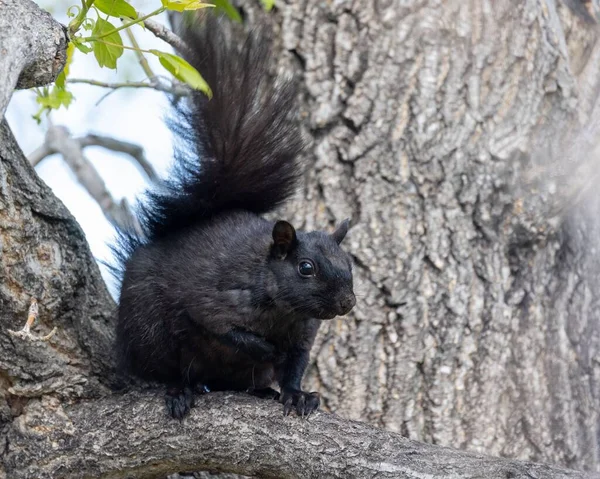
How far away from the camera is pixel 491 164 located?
2.76m

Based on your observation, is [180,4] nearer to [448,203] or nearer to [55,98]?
[55,98]

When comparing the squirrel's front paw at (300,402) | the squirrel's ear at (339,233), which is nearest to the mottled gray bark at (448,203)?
the squirrel's ear at (339,233)

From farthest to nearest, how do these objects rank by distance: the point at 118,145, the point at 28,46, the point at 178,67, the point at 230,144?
the point at 118,145
the point at 230,144
the point at 178,67
the point at 28,46

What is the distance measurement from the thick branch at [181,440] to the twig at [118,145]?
1.33 metres

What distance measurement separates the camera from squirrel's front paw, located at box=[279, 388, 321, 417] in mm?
2061

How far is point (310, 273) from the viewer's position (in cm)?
215

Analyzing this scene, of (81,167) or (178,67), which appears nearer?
(178,67)

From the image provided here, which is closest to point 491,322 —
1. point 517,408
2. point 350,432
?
point 517,408

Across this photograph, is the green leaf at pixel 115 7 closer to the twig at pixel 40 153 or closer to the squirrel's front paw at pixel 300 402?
the squirrel's front paw at pixel 300 402

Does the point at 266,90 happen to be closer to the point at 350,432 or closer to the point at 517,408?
the point at 350,432

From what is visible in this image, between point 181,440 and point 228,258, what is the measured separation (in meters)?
0.50

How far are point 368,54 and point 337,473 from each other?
1.44 m

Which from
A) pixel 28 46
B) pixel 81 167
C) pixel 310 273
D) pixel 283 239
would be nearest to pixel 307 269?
pixel 310 273

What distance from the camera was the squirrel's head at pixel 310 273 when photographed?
2.08 metres
